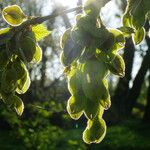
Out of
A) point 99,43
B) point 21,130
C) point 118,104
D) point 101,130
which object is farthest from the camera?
point 118,104

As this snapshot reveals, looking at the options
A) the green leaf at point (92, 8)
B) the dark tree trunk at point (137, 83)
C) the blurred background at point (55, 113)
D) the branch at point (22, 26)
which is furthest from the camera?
the dark tree trunk at point (137, 83)

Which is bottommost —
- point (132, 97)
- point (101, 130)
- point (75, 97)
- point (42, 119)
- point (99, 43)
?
point (132, 97)

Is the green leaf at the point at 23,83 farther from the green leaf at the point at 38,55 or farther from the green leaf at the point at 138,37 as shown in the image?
the green leaf at the point at 138,37

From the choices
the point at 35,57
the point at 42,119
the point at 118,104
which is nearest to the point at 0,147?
the point at 42,119

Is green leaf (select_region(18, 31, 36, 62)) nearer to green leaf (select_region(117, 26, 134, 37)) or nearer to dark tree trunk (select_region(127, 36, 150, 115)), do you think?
green leaf (select_region(117, 26, 134, 37))

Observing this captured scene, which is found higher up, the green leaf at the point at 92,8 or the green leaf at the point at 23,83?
the green leaf at the point at 92,8

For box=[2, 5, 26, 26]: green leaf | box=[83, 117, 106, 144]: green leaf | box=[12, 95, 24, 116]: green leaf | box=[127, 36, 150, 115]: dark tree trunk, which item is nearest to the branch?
box=[2, 5, 26, 26]: green leaf

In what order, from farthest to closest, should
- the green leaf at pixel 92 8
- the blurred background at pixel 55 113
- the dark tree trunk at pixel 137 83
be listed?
1. the dark tree trunk at pixel 137 83
2. the blurred background at pixel 55 113
3. the green leaf at pixel 92 8

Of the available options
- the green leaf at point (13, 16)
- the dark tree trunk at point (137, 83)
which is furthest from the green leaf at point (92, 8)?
the dark tree trunk at point (137, 83)

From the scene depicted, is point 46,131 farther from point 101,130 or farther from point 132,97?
point 132,97
